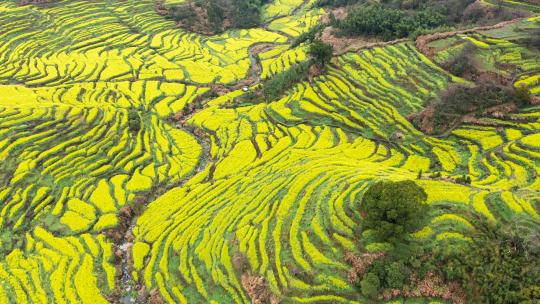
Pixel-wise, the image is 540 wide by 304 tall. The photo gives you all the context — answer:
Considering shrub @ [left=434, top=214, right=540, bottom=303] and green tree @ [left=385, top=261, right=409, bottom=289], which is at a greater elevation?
shrub @ [left=434, top=214, right=540, bottom=303]

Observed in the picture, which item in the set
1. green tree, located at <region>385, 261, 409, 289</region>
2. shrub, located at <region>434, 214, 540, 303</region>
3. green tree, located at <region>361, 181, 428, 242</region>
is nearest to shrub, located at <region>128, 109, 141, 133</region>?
green tree, located at <region>361, 181, 428, 242</region>

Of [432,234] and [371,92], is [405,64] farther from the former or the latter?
[432,234]

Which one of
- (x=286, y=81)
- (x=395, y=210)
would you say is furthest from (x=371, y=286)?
(x=286, y=81)

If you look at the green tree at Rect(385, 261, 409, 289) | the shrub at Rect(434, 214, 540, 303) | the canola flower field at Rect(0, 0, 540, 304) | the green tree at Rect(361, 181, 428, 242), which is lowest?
the canola flower field at Rect(0, 0, 540, 304)

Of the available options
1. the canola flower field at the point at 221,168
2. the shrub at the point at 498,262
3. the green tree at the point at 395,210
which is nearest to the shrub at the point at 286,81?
the canola flower field at the point at 221,168

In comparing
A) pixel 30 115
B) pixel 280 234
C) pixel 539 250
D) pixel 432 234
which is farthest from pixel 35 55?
pixel 539 250

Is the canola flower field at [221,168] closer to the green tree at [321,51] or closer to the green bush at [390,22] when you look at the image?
the green tree at [321,51]

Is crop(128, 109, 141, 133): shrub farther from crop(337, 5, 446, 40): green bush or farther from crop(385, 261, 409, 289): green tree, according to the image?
crop(337, 5, 446, 40): green bush
